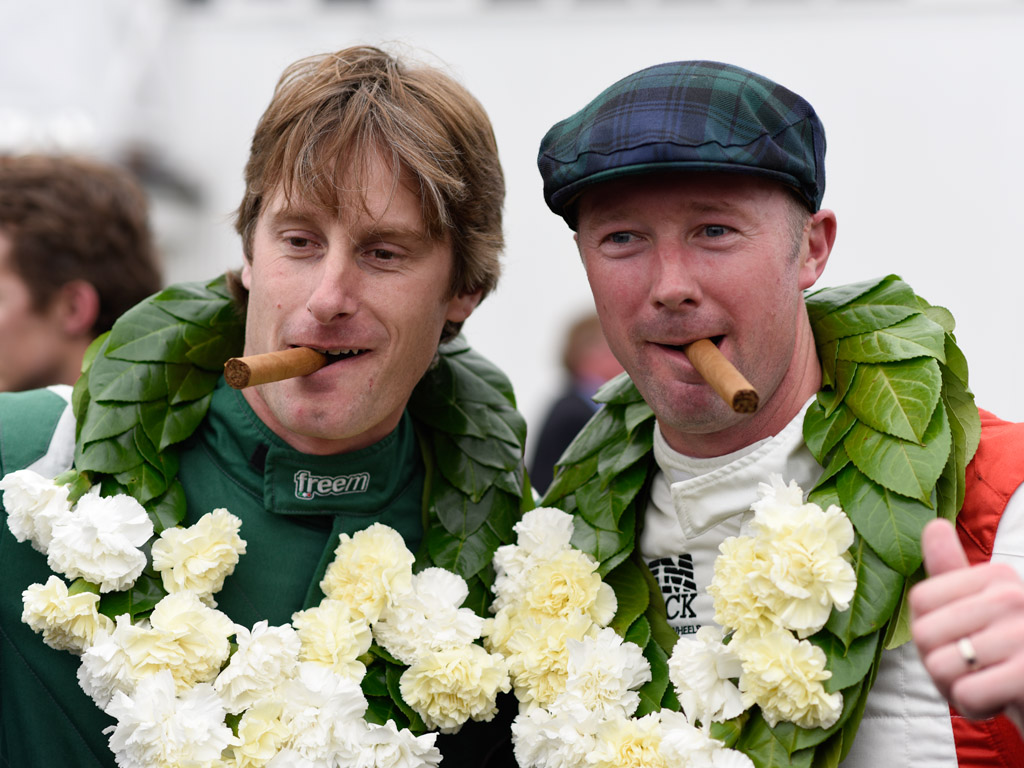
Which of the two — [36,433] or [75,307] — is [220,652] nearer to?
[36,433]

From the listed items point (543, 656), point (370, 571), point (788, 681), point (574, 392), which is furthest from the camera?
point (574, 392)

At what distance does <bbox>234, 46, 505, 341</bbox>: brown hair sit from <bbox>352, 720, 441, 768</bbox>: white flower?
3.56ft

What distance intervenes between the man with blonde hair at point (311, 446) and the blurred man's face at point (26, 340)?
1.08 metres

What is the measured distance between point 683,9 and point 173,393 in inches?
389

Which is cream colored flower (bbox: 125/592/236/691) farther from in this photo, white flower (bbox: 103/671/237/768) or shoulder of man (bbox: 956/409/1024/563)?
shoulder of man (bbox: 956/409/1024/563)

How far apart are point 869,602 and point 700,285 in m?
0.72

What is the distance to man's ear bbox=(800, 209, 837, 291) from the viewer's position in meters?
2.44

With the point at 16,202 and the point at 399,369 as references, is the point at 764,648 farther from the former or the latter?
the point at 16,202

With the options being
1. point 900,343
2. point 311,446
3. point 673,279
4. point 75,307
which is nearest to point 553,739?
point 311,446

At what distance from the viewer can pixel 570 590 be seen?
244 centimetres

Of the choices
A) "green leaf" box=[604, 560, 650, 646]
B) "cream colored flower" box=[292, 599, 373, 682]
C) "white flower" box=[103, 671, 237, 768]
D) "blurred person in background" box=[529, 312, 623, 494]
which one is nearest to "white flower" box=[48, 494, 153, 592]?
"white flower" box=[103, 671, 237, 768]

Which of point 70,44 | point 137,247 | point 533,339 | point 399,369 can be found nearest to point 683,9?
point 533,339

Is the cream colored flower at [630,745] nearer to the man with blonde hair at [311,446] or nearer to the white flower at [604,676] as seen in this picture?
the white flower at [604,676]

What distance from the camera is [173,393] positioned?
2.64m
